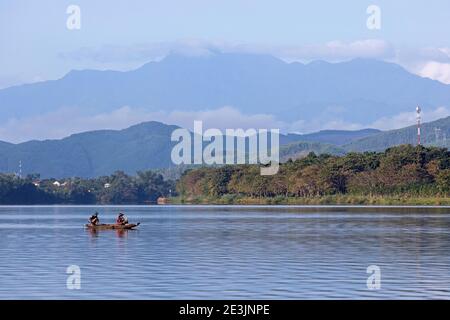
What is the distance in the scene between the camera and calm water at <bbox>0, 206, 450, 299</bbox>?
108 ft

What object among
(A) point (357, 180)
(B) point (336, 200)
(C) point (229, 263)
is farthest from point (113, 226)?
(B) point (336, 200)

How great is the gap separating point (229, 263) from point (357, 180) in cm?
12014

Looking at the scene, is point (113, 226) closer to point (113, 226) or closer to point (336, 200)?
point (113, 226)

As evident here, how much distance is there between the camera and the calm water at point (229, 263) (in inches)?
1299

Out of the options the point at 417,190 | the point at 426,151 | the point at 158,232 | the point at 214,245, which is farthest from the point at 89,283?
the point at 426,151

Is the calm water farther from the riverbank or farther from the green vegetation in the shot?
the green vegetation

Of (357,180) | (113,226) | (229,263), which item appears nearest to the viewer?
(229,263)

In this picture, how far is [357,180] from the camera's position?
161 meters

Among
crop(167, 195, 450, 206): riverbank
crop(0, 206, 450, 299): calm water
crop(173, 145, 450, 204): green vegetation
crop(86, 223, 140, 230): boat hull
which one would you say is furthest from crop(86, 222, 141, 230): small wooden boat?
crop(173, 145, 450, 204): green vegetation

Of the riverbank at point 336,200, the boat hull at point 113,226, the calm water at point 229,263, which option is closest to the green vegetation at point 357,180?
the riverbank at point 336,200

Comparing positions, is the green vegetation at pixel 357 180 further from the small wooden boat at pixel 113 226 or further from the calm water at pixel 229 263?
the calm water at pixel 229 263

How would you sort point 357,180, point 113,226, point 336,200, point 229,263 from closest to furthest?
point 229,263 → point 113,226 → point 357,180 → point 336,200

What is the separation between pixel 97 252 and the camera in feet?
165

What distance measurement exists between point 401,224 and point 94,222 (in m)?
21.5
